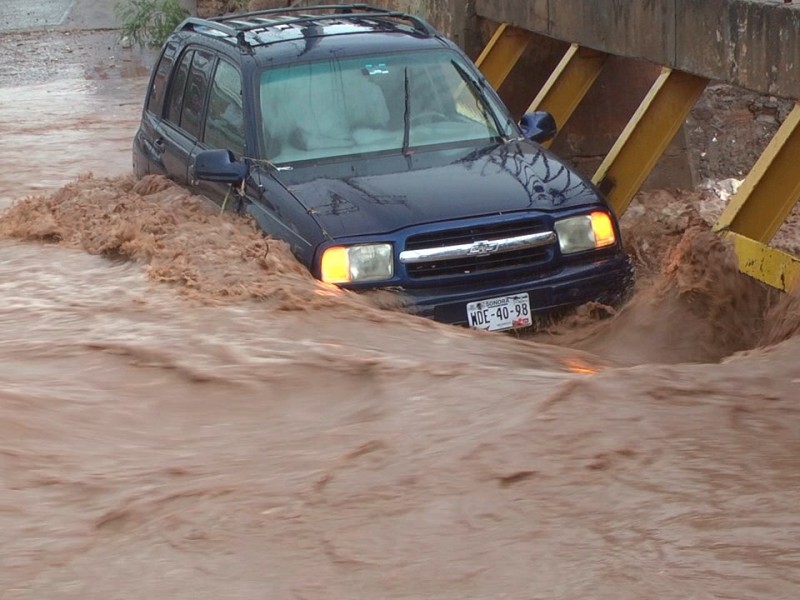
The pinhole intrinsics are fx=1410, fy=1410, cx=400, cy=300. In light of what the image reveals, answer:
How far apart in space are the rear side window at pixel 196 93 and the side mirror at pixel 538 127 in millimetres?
1897

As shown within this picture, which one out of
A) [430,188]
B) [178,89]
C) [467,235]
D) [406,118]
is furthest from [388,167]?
[178,89]

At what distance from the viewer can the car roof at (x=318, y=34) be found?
781 centimetres

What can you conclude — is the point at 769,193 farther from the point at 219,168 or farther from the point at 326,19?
the point at 219,168

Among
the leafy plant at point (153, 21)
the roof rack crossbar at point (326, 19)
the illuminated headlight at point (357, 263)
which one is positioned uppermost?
the roof rack crossbar at point (326, 19)

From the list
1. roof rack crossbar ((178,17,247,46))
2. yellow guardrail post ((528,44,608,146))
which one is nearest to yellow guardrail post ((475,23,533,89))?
yellow guardrail post ((528,44,608,146))

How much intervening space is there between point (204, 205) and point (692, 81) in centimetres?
333

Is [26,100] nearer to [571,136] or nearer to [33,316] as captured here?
[571,136]

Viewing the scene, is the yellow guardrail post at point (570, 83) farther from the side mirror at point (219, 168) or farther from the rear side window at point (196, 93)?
the side mirror at point (219, 168)

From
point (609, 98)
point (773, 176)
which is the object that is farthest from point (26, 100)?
point (773, 176)

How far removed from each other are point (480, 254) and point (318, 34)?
2.16 meters

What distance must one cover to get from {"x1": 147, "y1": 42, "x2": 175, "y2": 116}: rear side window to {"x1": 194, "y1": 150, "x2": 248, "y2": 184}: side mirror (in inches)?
72.7

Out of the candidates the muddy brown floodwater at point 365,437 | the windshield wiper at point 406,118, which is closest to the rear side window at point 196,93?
the muddy brown floodwater at point 365,437

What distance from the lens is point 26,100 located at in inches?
696

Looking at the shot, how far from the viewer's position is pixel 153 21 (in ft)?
71.8
